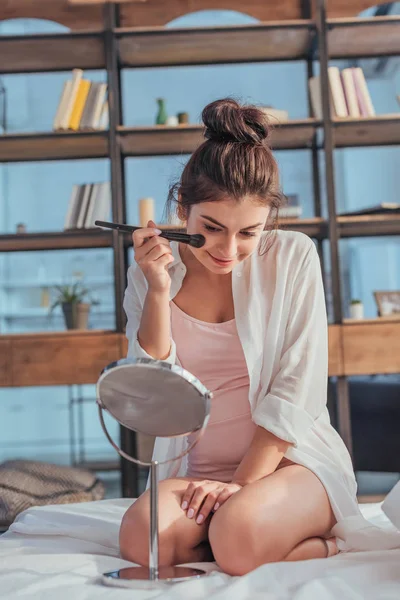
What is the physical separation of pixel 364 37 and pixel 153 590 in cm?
338

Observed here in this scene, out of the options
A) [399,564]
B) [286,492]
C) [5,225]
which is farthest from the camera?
[5,225]

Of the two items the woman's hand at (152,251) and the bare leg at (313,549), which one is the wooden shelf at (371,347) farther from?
the woman's hand at (152,251)

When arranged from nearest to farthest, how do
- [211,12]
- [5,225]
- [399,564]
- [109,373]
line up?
[109,373] → [399,564] → [211,12] → [5,225]

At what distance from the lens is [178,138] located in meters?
3.90

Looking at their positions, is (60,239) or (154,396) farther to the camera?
(60,239)

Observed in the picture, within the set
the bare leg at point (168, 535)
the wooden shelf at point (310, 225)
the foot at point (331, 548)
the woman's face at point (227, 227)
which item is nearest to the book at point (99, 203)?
the wooden shelf at point (310, 225)

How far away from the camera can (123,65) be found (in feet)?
13.7

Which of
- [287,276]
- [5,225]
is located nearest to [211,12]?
[5,225]

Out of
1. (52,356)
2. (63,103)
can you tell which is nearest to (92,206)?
(63,103)

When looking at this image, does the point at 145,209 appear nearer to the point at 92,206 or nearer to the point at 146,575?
the point at 92,206

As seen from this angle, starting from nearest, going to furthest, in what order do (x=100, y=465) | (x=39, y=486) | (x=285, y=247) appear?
(x=285, y=247), (x=39, y=486), (x=100, y=465)

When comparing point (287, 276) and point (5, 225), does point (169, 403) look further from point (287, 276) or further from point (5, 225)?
point (5, 225)

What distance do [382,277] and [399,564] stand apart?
313 centimetres

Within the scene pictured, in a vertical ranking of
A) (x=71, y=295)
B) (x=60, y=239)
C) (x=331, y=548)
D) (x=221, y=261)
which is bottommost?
(x=331, y=548)
